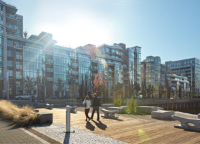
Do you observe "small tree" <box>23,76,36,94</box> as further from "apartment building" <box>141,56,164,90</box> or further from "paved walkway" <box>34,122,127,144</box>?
"apartment building" <box>141,56,164,90</box>

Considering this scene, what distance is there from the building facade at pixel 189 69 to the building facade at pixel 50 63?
64.2 meters

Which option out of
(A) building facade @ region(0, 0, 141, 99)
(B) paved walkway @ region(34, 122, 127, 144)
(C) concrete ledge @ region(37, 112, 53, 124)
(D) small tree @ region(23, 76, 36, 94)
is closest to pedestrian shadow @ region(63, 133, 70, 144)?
(B) paved walkway @ region(34, 122, 127, 144)

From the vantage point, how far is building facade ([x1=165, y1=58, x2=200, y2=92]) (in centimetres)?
13180

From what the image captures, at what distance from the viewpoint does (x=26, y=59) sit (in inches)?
2084

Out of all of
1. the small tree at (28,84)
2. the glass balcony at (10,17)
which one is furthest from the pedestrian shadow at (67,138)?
the glass balcony at (10,17)

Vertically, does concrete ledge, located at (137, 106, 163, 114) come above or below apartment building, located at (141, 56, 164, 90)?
below

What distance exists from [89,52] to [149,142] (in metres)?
68.7

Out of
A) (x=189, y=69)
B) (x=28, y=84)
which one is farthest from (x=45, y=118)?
(x=189, y=69)

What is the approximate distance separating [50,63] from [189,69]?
356ft

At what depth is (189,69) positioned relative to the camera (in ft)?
439

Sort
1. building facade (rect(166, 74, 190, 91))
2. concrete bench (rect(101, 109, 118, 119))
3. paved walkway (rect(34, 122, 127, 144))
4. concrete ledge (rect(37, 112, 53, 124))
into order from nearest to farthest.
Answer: paved walkway (rect(34, 122, 127, 144)) → concrete ledge (rect(37, 112, 53, 124)) → concrete bench (rect(101, 109, 118, 119)) → building facade (rect(166, 74, 190, 91))

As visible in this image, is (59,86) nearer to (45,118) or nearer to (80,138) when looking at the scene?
(45,118)

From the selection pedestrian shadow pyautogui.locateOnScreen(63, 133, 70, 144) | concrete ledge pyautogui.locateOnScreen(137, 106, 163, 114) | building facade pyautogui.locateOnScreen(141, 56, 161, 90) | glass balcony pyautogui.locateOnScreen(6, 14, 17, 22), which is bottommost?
concrete ledge pyautogui.locateOnScreen(137, 106, 163, 114)

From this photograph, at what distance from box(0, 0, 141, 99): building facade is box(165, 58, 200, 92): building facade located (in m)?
64.2
